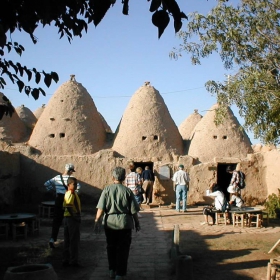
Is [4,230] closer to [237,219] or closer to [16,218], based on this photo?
[16,218]

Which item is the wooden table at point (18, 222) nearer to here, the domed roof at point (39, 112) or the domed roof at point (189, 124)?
the domed roof at point (189, 124)

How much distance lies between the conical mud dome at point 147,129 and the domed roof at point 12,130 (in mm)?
5659

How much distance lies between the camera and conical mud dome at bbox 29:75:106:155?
18891mm

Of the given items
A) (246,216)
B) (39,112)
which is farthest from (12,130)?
(246,216)

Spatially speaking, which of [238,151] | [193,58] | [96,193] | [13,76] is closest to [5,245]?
[13,76]

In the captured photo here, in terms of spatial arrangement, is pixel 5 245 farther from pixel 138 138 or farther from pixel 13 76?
pixel 138 138

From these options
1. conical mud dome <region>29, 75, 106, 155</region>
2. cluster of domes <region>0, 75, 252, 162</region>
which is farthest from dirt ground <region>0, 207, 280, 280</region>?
conical mud dome <region>29, 75, 106, 155</region>

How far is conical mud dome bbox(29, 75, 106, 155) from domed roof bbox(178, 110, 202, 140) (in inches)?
289

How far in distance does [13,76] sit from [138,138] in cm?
1482

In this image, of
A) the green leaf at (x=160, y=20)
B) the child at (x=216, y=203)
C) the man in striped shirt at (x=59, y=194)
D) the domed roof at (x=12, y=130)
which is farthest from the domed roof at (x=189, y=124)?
the green leaf at (x=160, y=20)

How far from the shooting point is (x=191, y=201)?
1553 centimetres

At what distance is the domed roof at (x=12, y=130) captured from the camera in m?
21.0

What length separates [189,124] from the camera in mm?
26688

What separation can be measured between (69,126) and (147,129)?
11.9ft
